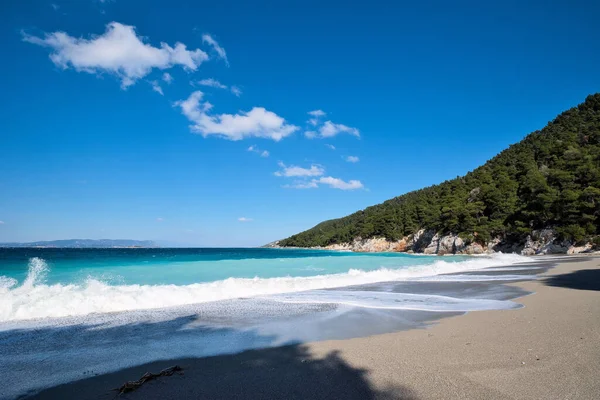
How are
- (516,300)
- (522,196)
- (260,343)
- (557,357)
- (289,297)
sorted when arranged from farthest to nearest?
1. (522,196)
2. (289,297)
3. (516,300)
4. (260,343)
5. (557,357)

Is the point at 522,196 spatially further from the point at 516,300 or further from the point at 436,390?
the point at 436,390

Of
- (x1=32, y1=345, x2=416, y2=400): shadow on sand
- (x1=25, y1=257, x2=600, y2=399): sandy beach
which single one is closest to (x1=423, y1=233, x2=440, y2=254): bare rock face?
(x1=25, y1=257, x2=600, y2=399): sandy beach

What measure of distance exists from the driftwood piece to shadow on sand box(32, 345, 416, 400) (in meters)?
0.07

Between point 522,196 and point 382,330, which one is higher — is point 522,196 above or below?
above

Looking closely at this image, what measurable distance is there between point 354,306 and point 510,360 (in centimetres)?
522

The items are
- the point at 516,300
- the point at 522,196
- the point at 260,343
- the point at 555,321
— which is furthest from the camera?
the point at 522,196

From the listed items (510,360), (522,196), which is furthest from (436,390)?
(522,196)

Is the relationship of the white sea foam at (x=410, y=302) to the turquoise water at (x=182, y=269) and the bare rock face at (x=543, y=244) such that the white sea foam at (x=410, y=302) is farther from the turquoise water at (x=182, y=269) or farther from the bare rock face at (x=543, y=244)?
the bare rock face at (x=543, y=244)

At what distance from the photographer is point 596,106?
78812 mm

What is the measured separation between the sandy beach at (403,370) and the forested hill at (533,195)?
4790 cm

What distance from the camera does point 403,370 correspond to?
3.96 meters

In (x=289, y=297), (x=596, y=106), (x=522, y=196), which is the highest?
(x=596, y=106)

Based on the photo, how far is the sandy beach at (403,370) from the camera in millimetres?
3395

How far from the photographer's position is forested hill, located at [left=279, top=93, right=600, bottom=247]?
141 feet
